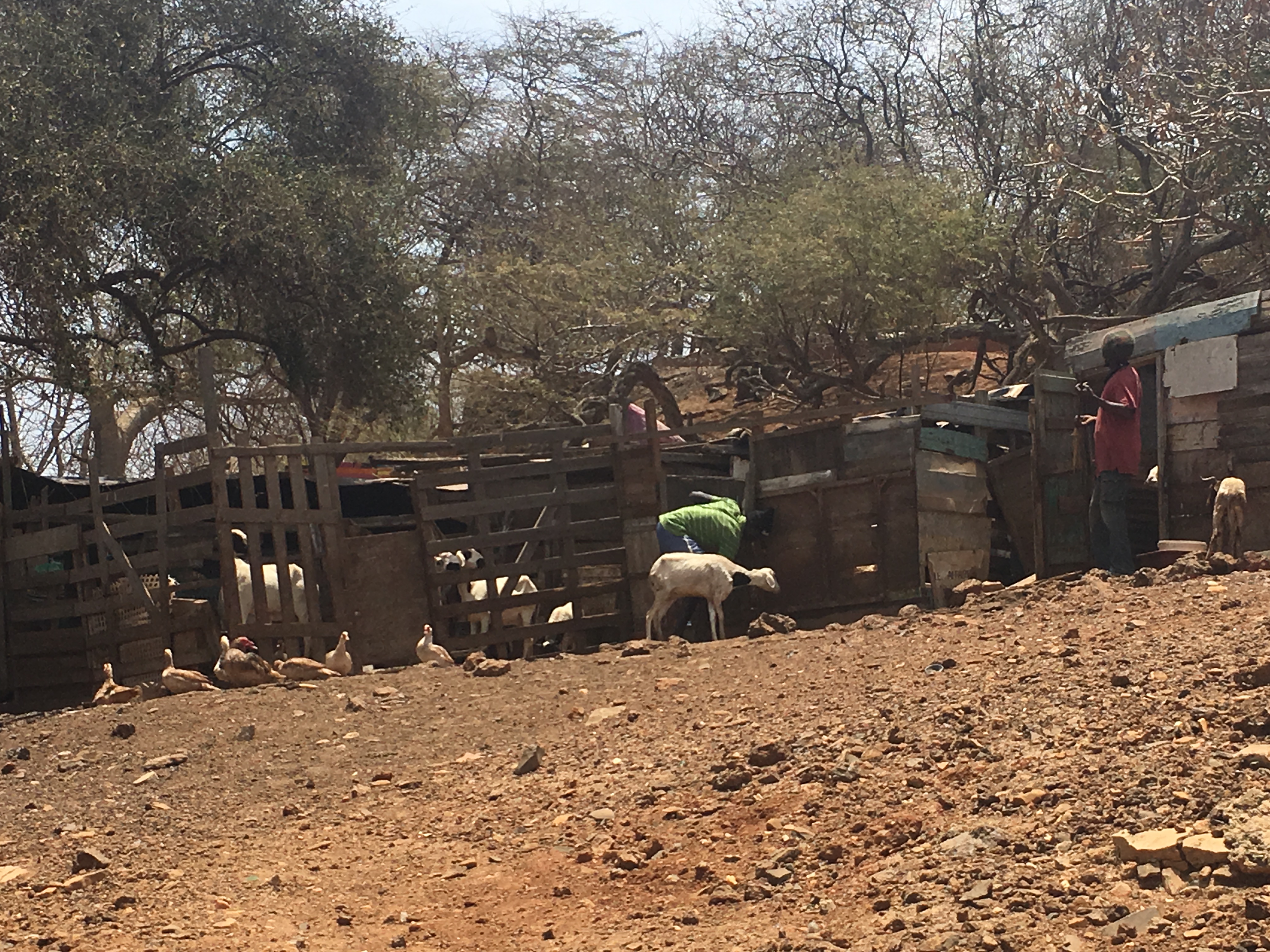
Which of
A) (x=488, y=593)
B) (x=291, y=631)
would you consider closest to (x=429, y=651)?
(x=291, y=631)

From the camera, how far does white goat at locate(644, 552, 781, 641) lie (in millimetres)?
11211

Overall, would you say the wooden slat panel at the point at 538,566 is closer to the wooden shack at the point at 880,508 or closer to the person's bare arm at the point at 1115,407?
the wooden shack at the point at 880,508

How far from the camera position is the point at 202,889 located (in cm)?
556

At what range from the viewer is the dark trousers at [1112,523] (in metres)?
10.3

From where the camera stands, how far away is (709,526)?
11992mm

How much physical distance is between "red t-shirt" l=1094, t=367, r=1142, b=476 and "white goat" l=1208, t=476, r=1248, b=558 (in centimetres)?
106

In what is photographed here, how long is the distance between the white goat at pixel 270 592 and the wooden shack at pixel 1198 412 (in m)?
6.25

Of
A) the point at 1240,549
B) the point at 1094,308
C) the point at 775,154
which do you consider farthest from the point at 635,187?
the point at 1240,549

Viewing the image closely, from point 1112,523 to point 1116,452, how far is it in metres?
0.52

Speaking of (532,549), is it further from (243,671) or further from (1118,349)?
(1118,349)

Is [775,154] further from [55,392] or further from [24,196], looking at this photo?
[24,196]

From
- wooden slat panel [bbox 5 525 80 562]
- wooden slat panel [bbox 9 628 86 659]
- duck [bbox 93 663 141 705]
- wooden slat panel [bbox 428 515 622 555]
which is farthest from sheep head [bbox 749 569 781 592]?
wooden slat panel [bbox 9 628 86 659]

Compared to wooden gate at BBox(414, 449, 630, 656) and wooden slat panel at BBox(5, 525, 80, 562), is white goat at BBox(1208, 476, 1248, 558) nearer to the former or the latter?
wooden gate at BBox(414, 449, 630, 656)

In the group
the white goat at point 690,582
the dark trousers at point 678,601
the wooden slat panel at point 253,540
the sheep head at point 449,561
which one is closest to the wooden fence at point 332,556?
the wooden slat panel at point 253,540
